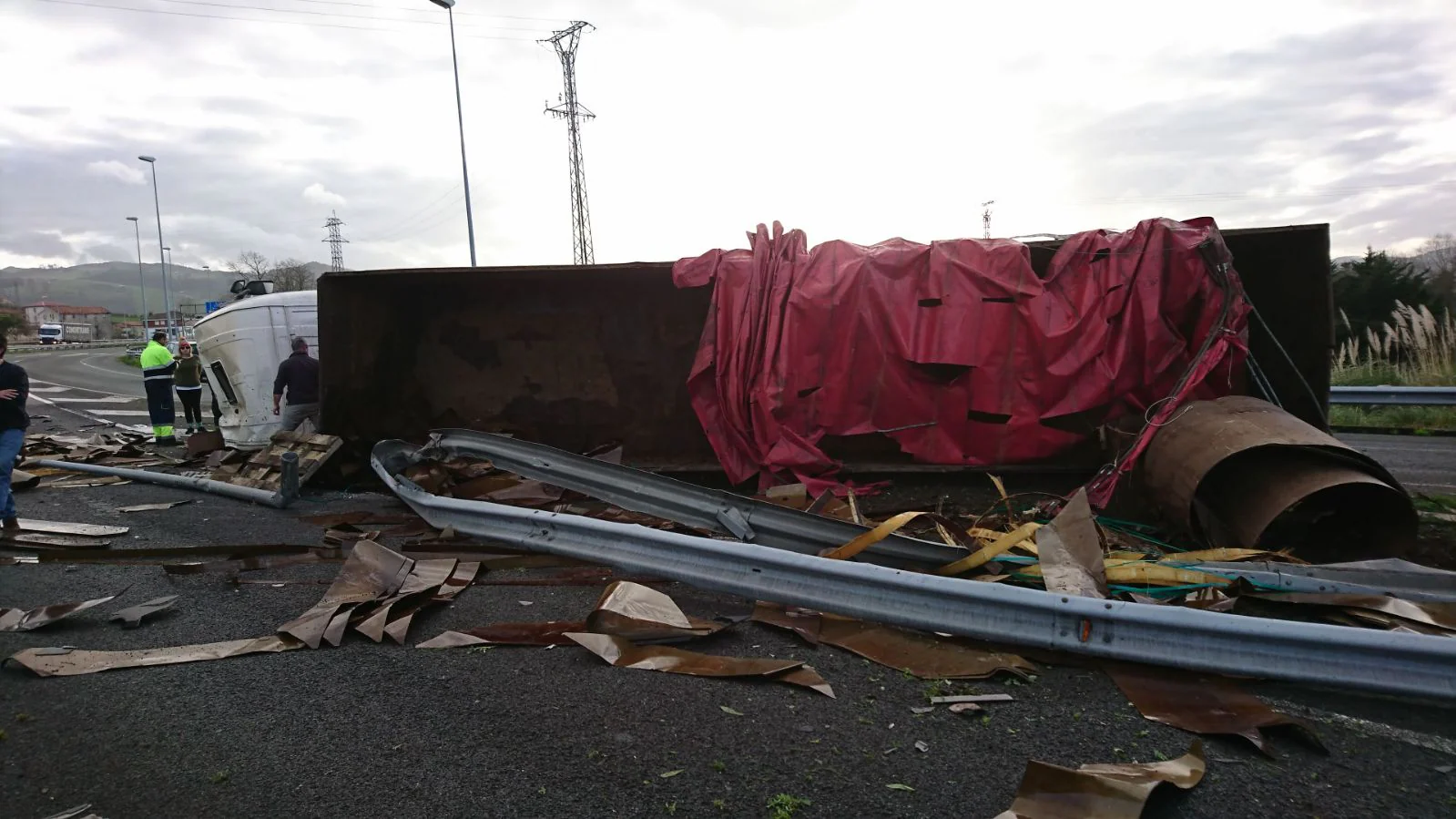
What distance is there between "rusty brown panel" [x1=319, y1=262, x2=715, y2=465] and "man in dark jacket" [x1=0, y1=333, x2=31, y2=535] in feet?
7.20

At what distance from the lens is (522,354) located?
7199 mm

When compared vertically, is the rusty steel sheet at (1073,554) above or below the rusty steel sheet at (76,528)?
above

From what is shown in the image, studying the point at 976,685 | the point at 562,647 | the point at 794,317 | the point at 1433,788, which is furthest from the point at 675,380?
the point at 1433,788

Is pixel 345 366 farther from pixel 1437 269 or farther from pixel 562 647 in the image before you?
pixel 1437 269

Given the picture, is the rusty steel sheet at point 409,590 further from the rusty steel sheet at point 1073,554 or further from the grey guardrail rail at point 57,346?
the grey guardrail rail at point 57,346

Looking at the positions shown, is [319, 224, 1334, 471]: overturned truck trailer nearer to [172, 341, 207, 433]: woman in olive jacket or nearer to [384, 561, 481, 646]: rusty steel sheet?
[384, 561, 481, 646]: rusty steel sheet

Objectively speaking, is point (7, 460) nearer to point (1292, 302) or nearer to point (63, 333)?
point (1292, 302)

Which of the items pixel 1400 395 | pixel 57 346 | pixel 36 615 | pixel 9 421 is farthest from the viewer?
pixel 57 346

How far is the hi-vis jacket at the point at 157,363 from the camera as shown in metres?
12.3

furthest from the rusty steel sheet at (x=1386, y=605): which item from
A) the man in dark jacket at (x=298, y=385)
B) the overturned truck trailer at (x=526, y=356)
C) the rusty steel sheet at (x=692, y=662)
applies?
the man in dark jacket at (x=298, y=385)

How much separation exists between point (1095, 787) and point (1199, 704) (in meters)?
0.78

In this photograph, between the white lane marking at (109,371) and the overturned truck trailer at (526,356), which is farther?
the white lane marking at (109,371)

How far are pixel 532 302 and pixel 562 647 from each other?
4.44 metres

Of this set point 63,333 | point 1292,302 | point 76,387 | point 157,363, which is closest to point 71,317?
point 63,333
